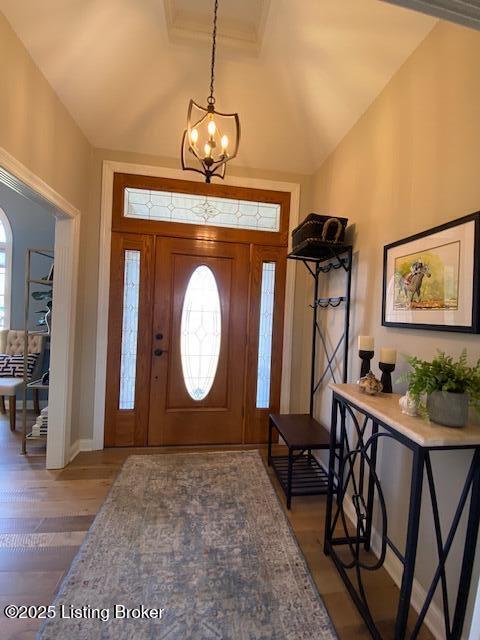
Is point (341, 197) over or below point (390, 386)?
over

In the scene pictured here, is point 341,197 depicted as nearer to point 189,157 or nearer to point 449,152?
point 449,152

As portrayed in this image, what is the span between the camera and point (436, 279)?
56.4 inches

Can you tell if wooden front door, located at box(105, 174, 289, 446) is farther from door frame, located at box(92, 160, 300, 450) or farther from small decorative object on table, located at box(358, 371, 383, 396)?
small decorative object on table, located at box(358, 371, 383, 396)

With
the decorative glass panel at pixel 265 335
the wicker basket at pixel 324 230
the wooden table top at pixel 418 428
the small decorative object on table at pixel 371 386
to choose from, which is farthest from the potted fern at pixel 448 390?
the decorative glass panel at pixel 265 335

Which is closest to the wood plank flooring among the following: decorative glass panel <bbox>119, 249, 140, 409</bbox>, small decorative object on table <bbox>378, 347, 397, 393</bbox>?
decorative glass panel <bbox>119, 249, 140, 409</bbox>

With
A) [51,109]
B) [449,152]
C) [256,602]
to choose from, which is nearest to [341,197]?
[449,152]

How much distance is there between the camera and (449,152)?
1417mm

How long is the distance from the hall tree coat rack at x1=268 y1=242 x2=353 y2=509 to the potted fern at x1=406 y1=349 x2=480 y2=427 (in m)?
0.98

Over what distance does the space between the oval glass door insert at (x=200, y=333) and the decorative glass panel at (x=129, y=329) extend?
46 cm

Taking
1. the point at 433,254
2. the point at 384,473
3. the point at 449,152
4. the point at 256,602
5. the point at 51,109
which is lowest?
the point at 256,602

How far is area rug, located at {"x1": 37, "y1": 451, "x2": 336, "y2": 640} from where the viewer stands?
1283mm

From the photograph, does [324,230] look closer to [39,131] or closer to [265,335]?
[265,335]

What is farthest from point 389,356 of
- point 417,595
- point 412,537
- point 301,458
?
point 301,458

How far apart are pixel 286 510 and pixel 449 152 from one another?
92.0 inches
